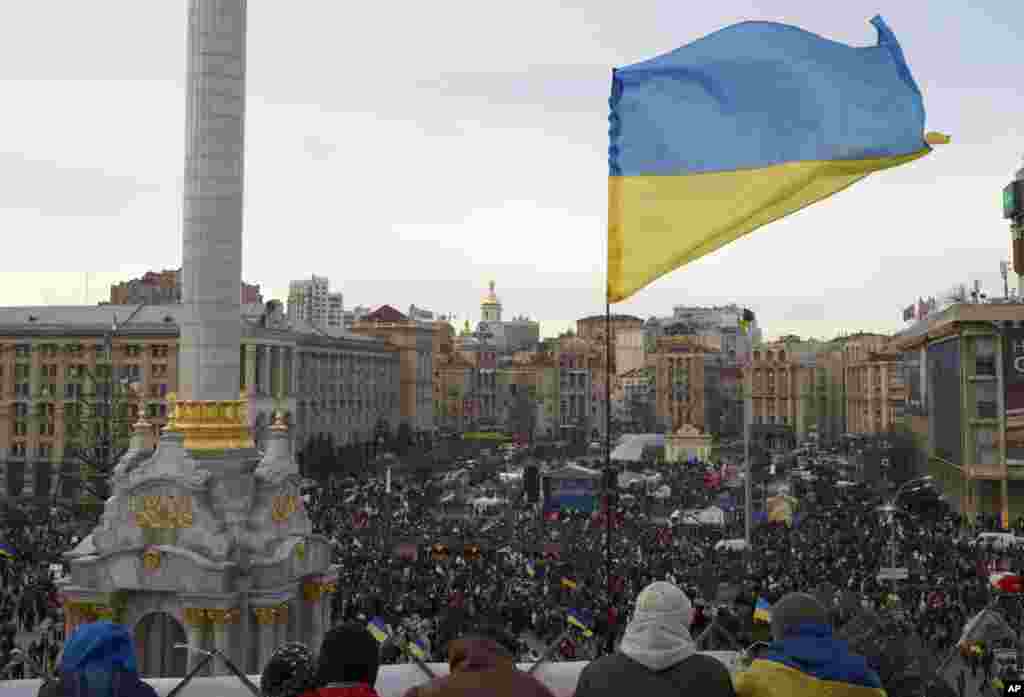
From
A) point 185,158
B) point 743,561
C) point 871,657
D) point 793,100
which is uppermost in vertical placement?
point 185,158

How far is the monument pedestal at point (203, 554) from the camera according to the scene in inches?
642

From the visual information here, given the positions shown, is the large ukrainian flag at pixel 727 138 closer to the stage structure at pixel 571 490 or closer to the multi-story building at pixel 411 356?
the stage structure at pixel 571 490

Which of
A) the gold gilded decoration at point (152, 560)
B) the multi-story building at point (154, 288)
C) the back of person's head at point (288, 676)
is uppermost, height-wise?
the multi-story building at point (154, 288)

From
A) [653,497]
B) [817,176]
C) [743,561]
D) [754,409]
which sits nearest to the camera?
[817,176]

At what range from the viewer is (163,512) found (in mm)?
16875

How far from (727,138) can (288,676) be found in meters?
6.25

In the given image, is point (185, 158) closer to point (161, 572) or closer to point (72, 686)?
point (161, 572)

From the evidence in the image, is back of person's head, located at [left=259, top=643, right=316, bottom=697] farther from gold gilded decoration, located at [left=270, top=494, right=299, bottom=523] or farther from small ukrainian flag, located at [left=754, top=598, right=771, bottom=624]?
small ukrainian flag, located at [left=754, top=598, right=771, bottom=624]

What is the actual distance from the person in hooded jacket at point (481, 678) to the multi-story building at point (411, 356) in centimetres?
9808

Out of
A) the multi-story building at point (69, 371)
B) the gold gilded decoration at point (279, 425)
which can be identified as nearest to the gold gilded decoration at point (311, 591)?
the gold gilded decoration at point (279, 425)

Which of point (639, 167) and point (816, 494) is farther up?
point (639, 167)

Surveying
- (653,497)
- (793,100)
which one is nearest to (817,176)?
(793,100)

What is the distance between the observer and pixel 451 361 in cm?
12850

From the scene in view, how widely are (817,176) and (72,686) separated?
7.03 m
